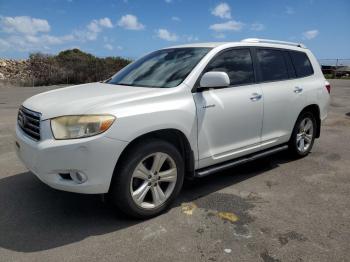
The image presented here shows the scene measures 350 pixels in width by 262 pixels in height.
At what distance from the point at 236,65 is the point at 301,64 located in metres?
1.68

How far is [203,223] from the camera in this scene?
3.79 metres

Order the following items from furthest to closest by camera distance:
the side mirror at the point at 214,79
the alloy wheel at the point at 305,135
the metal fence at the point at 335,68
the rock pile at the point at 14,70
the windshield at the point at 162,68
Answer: the metal fence at the point at 335,68
the rock pile at the point at 14,70
the alloy wheel at the point at 305,135
the windshield at the point at 162,68
the side mirror at the point at 214,79

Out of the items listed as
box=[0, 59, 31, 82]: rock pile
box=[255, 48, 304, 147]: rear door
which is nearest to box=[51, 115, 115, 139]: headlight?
box=[255, 48, 304, 147]: rear door

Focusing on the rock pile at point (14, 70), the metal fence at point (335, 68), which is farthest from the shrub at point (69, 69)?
the metal fence at point (335, 68)

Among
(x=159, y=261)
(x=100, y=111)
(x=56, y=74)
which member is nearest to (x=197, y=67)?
(x=100, y=111)

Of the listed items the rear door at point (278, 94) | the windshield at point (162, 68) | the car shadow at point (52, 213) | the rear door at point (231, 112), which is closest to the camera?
the car shadow at point (52, 213)

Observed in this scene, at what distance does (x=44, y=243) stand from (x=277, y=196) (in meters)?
2.63

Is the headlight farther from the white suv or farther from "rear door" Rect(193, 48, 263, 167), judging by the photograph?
"rear door" Rect(193, 48, 263, 167)

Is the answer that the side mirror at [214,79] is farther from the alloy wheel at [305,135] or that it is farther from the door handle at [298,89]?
the alloy wheel at [305,135]

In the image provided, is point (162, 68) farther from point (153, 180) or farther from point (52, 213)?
point (52, 213)

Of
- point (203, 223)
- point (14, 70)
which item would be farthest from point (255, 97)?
point (14, 70)

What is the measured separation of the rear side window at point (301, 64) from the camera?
579 cm

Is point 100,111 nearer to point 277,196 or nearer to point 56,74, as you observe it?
point 277,196

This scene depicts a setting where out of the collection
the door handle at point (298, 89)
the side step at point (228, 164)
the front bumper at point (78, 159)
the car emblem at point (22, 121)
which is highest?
the door handle at point (298, 89)
